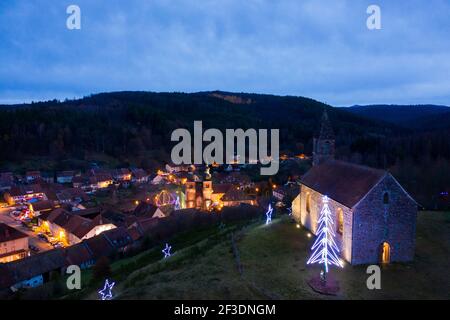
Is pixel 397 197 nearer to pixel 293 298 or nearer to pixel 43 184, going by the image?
pixel 293 298

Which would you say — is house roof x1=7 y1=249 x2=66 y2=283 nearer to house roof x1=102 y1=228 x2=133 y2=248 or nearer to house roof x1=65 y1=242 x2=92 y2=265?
house roof x1=65 y1=242 x2=92 y2=265

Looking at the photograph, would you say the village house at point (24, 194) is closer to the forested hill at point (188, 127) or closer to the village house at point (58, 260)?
the forested hill at point (188, 127)

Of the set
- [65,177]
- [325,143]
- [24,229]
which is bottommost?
[24,229]

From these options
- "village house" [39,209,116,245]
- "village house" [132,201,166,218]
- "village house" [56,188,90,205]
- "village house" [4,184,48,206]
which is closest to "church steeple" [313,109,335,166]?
"village house" [132,201,166,218]

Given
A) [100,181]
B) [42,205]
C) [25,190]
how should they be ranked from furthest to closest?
[100,181]
[25,190]
[42,205]

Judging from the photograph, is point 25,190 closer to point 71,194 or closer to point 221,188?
point 71,194

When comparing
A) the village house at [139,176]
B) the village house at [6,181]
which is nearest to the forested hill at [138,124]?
the village house at [6,181]

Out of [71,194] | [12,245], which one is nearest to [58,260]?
[12,245]
